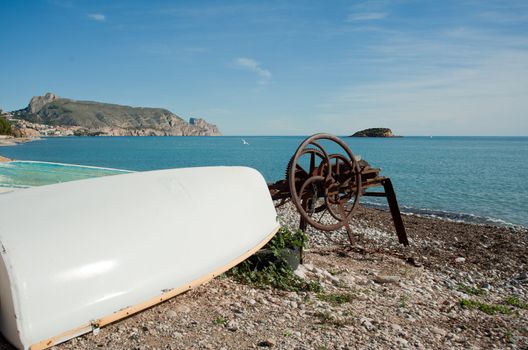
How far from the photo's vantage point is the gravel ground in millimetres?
4488

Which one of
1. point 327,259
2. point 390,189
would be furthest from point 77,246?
point 390,189

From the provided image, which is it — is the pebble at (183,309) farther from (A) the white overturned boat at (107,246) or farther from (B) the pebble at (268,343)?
(B) the pebble at (268,343)

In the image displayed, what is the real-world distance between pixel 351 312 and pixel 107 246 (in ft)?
10.2

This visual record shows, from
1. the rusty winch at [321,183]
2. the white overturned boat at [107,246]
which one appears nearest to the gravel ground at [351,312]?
the white overturned boat at [107,246]

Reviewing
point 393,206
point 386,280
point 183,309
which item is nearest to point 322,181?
point 386,280

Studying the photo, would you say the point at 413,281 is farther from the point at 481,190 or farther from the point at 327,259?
the point at 481,190

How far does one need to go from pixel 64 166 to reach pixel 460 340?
2300 centimetres

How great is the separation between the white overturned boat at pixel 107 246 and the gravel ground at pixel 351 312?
1.20 feet

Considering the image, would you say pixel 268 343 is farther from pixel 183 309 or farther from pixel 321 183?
pixel 321 183

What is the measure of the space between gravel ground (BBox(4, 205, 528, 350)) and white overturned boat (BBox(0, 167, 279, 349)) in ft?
1.20

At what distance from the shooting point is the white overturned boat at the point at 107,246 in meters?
3.76

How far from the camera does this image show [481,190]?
31.0 metres

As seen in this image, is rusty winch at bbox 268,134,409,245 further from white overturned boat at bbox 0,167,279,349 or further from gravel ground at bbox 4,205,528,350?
white overturned boat at bbox 0,167,279,349

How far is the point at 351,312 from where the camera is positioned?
5.62 metres
